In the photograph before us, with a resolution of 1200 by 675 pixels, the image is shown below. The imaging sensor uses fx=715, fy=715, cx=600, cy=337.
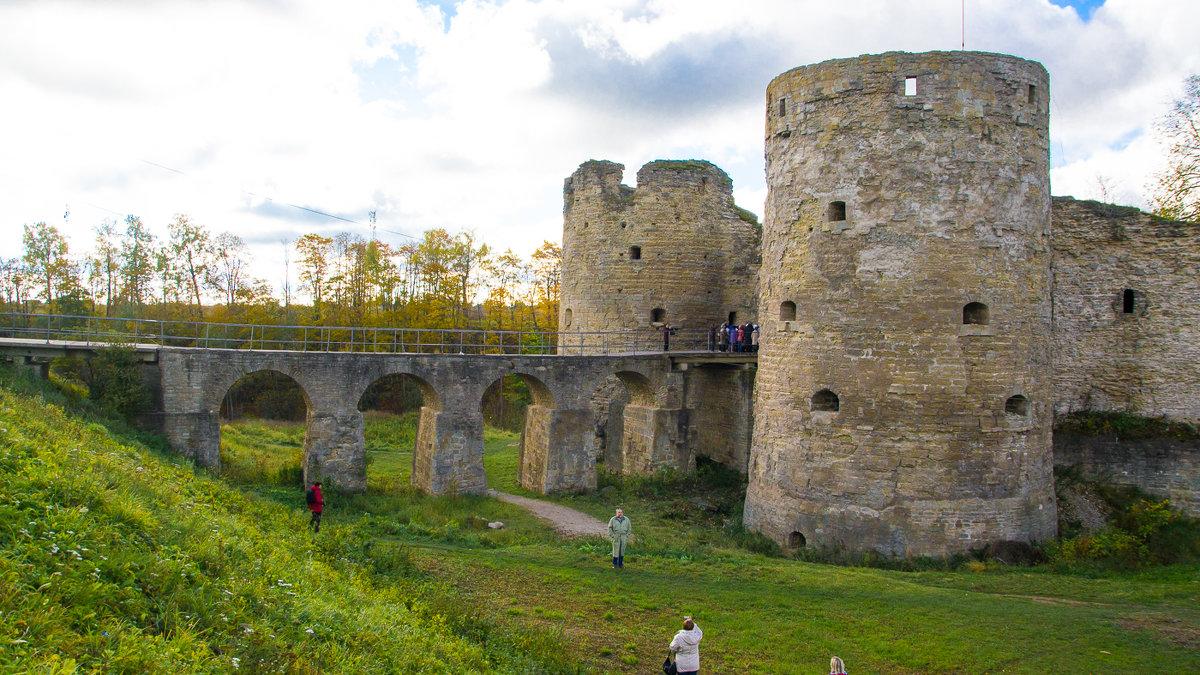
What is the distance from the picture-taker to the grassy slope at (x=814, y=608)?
27.3 feet

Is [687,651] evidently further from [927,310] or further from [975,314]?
[975,314]

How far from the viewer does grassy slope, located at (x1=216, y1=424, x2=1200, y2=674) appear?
8.33m

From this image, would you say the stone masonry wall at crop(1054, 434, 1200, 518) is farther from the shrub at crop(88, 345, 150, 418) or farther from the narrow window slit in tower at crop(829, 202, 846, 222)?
the shrub at crop(88, 345, 150, 418)

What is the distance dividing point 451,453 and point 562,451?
9.64ft

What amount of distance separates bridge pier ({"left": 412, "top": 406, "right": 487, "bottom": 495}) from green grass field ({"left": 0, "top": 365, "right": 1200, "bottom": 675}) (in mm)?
2381

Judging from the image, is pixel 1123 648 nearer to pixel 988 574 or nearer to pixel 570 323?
pixel 988 574

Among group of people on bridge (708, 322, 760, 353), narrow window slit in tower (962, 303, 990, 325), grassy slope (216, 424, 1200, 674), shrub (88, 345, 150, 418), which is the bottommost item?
grassy slope (216, 424, 1200, 674)

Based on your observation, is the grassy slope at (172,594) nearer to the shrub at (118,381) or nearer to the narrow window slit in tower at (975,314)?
the shrub at (118,381)

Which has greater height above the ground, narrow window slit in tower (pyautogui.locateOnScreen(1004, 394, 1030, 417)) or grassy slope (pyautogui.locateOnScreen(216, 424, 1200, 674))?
narrow window slit in tower (pyautogui.locateOnScreen(1004, 394, 1030, 417))

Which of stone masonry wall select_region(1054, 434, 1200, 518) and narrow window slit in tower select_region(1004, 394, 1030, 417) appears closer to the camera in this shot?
narrow window slit in tower select_region(1004, 394, 1030, 417)

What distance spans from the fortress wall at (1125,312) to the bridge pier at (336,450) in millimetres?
16031

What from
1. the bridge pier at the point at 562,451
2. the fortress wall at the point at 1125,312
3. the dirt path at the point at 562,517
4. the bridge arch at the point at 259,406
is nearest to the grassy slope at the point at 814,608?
the dirt path at the point at 562,517

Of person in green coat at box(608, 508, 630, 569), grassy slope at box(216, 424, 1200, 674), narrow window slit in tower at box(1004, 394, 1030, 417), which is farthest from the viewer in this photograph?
narrow window slit in tower at box(1004, 394, 1030, 417)

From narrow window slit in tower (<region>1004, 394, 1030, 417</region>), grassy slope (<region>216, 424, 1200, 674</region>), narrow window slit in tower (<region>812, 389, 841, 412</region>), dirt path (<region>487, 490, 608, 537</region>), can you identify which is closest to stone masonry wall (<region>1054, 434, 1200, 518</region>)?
narrow window slit in tower (<region>1004, 394, 1030, 417</region>)
